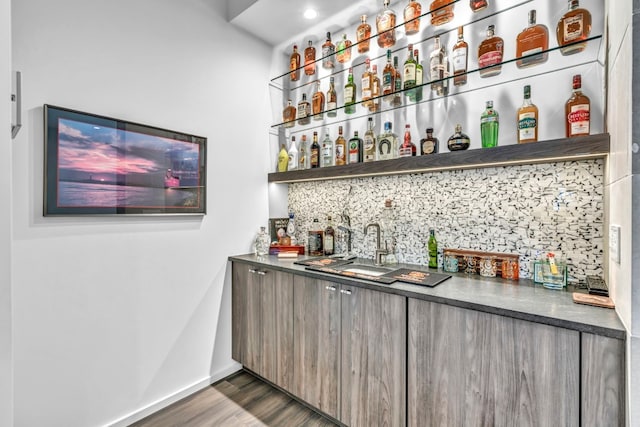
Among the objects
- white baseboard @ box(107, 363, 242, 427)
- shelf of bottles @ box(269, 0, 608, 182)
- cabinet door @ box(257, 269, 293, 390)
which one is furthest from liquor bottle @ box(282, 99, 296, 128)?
white baseboard @ box(107, 363, 242, 427)

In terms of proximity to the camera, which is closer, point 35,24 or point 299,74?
point 35,24

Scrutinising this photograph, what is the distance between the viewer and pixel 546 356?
41.4 inches

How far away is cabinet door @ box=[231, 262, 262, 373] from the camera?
211 centimetres

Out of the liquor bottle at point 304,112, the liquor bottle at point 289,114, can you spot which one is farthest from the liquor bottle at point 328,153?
the liquor bottle at point 289,114

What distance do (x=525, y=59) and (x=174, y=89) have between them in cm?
207

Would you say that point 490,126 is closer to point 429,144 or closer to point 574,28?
point 429,144

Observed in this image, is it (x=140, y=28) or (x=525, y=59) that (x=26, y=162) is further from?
(x=525, y=59)

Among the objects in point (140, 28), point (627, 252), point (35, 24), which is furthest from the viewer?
point (140, 28)

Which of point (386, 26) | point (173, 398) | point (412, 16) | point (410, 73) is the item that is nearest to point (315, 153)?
point (410, 73)

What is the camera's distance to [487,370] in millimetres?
1172

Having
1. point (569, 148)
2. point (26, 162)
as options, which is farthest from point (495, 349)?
point (26, 162)

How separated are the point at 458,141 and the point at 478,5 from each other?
0.79m

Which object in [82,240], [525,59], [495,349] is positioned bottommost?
[495,349]

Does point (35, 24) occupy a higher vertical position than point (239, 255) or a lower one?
higher
